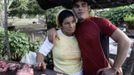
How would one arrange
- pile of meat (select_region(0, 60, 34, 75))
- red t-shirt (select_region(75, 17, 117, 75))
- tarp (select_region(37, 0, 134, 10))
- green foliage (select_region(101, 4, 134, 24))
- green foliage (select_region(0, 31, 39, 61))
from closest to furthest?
pile of meat (select_region(0, 60, 34, 75)) < red t-shirt (select_region(75, 17, 117, 75)) < tarp (select_region(37, 0, 134, 10)) < green foliage (select_region(0, 31, 39, 61)) < green foliage (select_region(101, 4, 134, 24))

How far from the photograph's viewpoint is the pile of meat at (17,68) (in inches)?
115

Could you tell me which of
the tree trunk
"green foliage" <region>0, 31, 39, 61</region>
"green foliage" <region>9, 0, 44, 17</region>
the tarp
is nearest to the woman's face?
the tarp

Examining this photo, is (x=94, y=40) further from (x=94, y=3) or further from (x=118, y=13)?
(x=118, y=13)

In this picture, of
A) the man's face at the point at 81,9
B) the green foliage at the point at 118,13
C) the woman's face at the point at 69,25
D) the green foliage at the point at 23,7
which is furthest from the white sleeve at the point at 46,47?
the green foliage at the point at 118,13

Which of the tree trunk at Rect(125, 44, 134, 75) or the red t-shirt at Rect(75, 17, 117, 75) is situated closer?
the red t-shirt at Rect(75, 17, 117, 75)

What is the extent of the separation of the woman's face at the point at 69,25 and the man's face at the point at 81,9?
11 cm

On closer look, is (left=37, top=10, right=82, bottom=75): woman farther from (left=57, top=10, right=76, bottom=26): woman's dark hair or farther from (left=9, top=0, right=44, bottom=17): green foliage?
(left=9, top=0, right=44, bottom=17): green foliage

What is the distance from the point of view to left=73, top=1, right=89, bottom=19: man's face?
3178 mm

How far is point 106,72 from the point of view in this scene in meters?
2.98

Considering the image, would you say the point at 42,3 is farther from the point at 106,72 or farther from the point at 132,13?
the point at 132,13

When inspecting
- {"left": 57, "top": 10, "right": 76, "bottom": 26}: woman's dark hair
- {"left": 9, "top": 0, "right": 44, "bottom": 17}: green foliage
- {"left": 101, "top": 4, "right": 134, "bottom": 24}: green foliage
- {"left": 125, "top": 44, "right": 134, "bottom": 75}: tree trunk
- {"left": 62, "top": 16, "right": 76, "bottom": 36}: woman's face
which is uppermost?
{"left": 57, "top": 10, "right": 76, "bottom": 26}: woman's dark hair

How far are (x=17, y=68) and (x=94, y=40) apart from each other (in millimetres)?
739

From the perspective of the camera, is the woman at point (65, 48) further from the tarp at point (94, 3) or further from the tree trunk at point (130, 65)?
the tree trunk at point (130, 65)

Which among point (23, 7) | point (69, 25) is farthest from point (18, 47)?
point (23, 7)
